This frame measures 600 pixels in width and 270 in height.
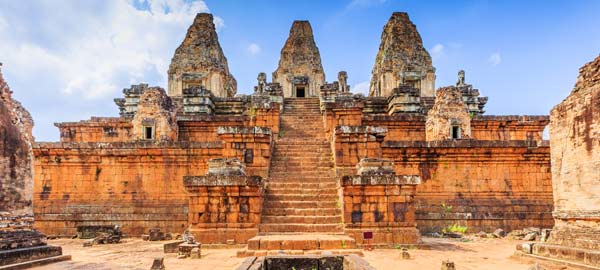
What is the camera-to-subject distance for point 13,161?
7.03m

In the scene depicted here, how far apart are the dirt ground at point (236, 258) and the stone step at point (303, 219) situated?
3.60 feet

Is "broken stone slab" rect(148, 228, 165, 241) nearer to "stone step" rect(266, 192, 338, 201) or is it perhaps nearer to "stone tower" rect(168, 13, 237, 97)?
"stone step" rect(266, 192, 338, 201)

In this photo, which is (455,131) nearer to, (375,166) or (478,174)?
(478,174)

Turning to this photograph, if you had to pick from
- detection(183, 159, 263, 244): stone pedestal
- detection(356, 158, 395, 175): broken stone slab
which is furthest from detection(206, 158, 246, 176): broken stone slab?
detection(356, 158, 395, 175): broken stone slab

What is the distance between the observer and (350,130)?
35.0 feet

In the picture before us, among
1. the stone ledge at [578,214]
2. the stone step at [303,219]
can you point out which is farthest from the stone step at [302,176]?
the stone ledge at [578,214]

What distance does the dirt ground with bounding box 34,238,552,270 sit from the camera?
659cm

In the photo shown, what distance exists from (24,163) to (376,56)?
89.9 feet

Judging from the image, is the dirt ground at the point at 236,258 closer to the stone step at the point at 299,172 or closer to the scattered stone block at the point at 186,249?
the scattered stone block at the point at 186,249

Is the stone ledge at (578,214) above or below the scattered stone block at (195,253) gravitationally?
above

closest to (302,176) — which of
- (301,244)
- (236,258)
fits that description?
(301,244)

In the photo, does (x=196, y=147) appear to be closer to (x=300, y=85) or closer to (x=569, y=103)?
(x=569, y=103)

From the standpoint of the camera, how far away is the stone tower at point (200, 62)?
1112 inches

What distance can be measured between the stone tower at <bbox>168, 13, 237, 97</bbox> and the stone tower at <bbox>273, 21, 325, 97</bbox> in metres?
6.41
